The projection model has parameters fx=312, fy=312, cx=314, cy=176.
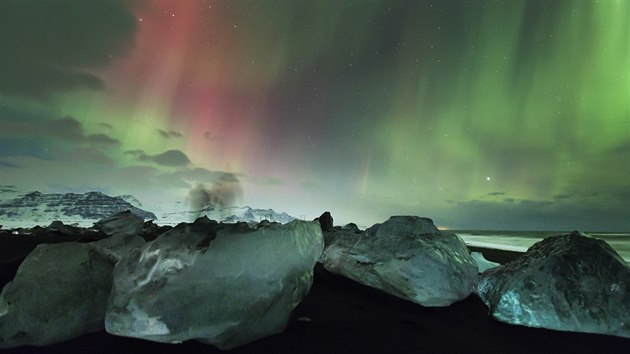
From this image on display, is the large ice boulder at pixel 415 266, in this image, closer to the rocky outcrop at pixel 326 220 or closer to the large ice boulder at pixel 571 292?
the large ice boulder at pixel 571 292

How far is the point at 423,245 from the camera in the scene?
13.8ft

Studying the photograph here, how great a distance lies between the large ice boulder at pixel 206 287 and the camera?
7.38ft

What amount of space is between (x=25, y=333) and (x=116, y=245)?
1.28 meters

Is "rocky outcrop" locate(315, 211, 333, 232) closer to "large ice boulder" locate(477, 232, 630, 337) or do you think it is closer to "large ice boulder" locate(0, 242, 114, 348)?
"large ice boulder" locate(477, 232, 630, 337)

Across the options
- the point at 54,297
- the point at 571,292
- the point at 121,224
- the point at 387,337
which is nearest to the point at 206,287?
→ the point at 54,297

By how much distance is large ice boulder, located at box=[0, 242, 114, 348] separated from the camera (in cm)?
231

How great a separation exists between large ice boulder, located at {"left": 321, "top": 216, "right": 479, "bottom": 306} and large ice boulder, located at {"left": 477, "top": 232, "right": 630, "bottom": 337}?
1.73ft

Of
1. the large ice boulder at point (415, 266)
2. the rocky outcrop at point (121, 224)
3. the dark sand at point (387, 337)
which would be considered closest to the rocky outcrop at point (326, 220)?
the rocky outcrop at point (121, 224)

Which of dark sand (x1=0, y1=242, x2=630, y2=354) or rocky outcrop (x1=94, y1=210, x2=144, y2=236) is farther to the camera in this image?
rocky outcrop (x1=94, y1=210, x2=144, y2=236)

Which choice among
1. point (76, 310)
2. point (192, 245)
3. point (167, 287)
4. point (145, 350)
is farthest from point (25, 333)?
point (192, 245)

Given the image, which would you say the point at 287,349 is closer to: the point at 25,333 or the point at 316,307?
the point at 316,307

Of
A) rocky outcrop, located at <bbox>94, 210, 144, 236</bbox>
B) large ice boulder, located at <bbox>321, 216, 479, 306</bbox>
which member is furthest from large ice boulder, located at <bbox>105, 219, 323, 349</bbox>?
rocky outcrop, located at <bbox>94, 210, 144, 236</bbox>

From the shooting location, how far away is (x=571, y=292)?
3.14 metres

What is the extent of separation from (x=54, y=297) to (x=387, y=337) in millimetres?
2677
